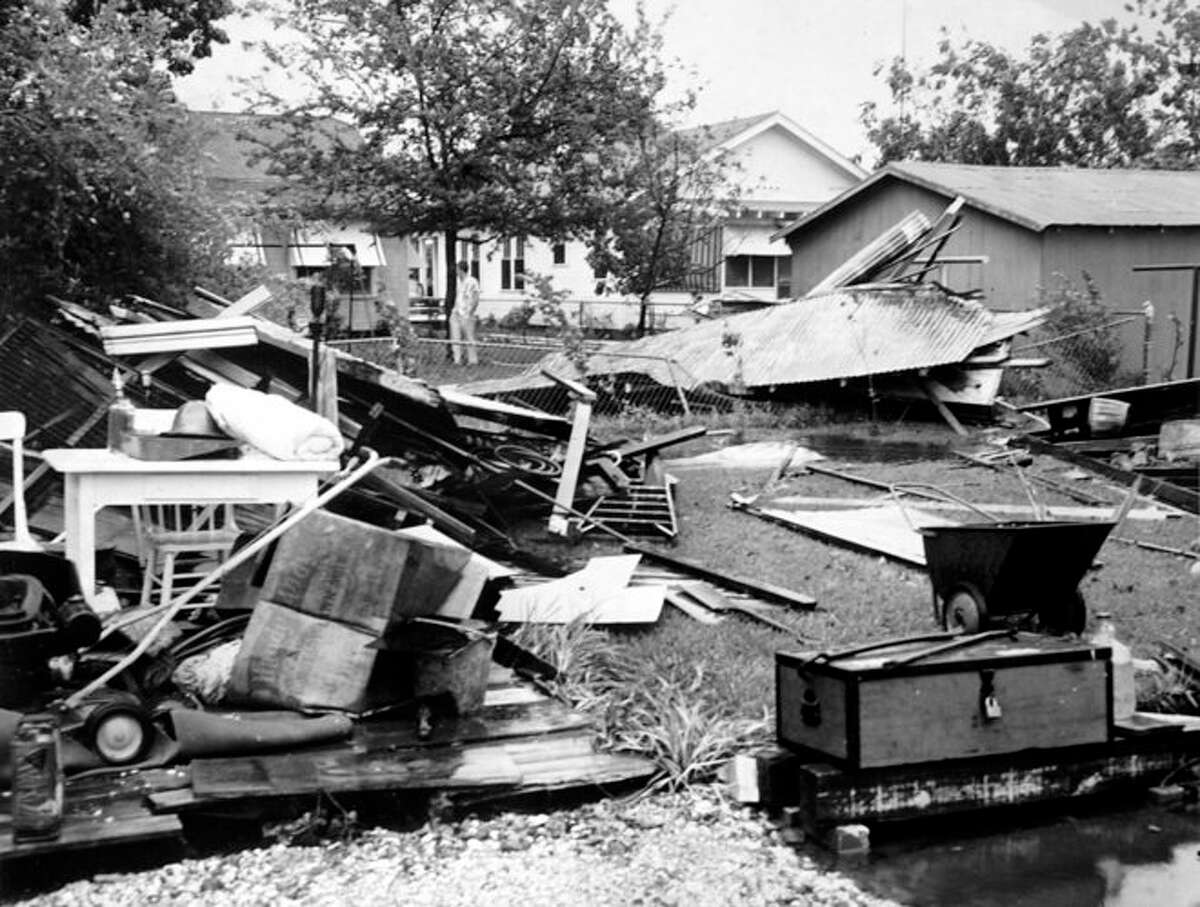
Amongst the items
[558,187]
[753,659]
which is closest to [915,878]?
[753,659]

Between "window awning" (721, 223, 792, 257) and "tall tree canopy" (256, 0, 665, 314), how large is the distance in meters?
7.11

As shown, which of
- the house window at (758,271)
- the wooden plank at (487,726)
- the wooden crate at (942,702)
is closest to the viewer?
the wooden crate at (942,702)

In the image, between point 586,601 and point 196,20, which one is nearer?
point 586,601

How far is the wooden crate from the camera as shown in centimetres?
491

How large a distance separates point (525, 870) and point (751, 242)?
1070 inches

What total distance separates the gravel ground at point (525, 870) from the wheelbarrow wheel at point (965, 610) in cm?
195

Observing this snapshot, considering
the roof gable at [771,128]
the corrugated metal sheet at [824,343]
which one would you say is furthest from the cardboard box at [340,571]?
the roof gable at [771,128]

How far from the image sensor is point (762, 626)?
7.36 m

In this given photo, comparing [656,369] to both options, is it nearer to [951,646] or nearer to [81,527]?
[81,527]

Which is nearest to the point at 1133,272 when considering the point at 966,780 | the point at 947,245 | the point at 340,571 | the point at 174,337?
the point at 947,245

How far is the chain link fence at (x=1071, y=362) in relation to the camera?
19125 millimetres

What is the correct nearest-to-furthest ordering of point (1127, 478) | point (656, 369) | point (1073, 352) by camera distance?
point (1127, 478) → point (656, 369) → point (1073, 352)

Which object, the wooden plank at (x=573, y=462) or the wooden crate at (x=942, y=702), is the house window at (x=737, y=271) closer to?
the wooden plank at (x=573, y=462)

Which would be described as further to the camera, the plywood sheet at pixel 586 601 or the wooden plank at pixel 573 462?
the wooden plank at pixel 573 462
